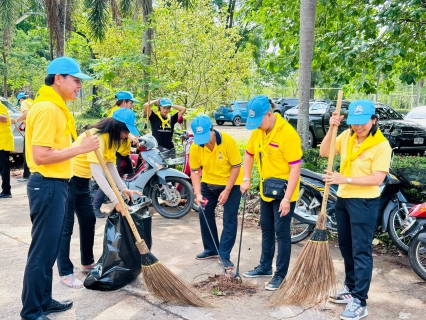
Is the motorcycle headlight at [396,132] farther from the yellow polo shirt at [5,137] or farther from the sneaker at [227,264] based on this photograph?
the yellow polo shirt at [5,137]

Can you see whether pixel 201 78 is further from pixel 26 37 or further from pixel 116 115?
pixel 26 37

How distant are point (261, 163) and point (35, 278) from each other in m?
2.19

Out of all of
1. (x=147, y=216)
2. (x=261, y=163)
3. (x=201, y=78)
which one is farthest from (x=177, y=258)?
(x=201, y=78)

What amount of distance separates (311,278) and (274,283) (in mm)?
467

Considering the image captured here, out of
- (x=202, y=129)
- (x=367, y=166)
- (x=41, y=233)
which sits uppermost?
(x=202, y=129)

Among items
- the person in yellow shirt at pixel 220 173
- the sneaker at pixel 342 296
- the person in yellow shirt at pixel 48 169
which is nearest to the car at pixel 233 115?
the person in yellow shirt at pixel 220 173

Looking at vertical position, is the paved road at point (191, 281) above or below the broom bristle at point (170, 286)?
below

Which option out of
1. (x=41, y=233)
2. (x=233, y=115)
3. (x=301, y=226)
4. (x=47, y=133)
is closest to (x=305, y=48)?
(x=301, y=226)

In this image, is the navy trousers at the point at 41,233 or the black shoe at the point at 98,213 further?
the black shoe at the point at 98,213

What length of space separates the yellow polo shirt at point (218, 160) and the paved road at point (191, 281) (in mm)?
970

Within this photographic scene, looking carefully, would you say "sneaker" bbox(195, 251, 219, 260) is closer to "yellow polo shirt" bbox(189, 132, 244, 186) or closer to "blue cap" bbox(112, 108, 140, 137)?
"yellow polo shirt" bbox(189, 132, 244, 186)

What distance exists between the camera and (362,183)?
3.46 metres

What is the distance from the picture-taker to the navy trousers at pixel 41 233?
322cm

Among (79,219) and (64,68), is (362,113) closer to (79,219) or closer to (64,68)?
(64,68)
